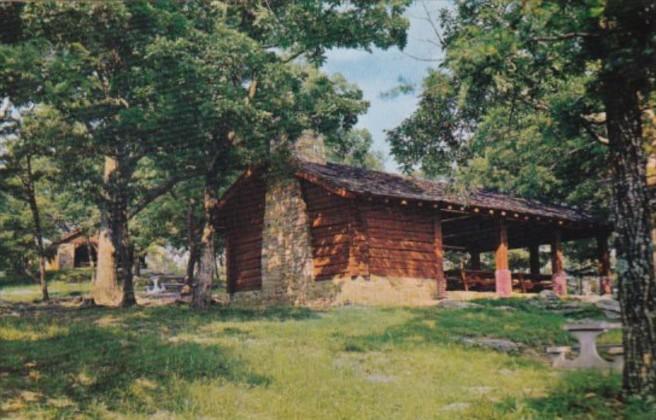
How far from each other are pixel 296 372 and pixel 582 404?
14.2 feet

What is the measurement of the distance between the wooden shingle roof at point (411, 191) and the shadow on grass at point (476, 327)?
445 cm

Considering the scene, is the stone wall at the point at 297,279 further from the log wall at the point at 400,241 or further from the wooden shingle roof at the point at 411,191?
the wooden shingle roof at the point at 411,191

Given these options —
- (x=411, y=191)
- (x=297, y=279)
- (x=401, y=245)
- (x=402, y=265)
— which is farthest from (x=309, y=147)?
(x=402, y=265)

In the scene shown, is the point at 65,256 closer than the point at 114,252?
No

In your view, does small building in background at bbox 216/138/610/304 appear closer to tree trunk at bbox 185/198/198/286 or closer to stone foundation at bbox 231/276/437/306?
stone foundation at bbox 231/276/437/306

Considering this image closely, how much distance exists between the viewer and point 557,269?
26.1 m

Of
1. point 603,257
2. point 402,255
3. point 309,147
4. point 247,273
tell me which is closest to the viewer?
point 402,255

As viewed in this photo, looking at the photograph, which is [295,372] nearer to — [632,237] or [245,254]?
[632,237]

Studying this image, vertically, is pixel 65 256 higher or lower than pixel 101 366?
higher

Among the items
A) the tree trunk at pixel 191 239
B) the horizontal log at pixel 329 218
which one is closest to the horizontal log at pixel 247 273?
the horizontal log at pixel 329 218

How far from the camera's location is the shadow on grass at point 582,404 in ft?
23.8

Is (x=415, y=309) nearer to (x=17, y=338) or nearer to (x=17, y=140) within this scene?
(x=17, y=338)

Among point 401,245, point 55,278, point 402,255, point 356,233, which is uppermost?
point 356,233

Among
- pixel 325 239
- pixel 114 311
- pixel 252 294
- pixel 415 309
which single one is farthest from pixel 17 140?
pixel 415 309
